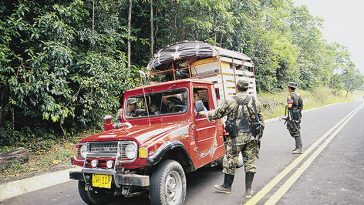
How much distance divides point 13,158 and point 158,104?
14.6 ft

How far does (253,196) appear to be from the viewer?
14.8 feet

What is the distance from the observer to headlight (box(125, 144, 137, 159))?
3766mm

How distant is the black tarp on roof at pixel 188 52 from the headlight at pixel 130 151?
3670mm

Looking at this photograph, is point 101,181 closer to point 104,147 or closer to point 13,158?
point 104,147

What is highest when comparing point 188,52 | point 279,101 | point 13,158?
point 188,52

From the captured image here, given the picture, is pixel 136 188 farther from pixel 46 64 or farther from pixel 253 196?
pixel 46 64

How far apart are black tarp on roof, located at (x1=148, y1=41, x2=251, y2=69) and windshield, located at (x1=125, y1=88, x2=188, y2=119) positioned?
7.09ft

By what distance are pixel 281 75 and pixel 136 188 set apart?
28044mm

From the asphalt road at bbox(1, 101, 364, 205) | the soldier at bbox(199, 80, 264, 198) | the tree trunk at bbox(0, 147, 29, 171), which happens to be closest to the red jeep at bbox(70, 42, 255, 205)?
the soldier at bbox(199, 80, 264, 198)

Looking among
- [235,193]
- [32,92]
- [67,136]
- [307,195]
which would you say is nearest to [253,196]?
[235,193]

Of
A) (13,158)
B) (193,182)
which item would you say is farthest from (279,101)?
(13,158)

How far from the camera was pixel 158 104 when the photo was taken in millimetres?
5191

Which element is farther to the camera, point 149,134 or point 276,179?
point 276,179

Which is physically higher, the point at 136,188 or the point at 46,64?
the point at 46,64
